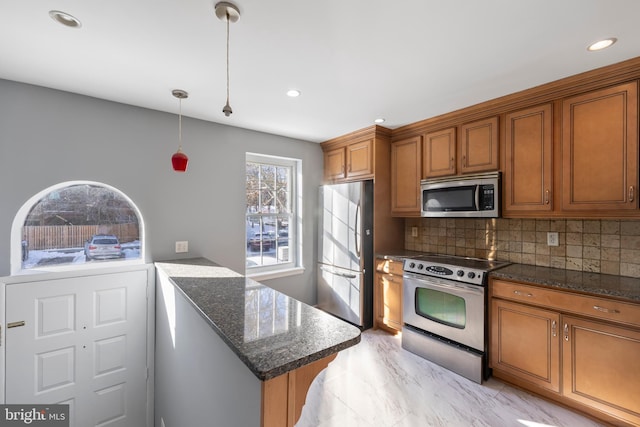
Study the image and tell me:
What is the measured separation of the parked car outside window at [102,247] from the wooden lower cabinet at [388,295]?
8.56ft

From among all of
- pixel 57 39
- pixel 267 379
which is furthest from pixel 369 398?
pixel 57 39

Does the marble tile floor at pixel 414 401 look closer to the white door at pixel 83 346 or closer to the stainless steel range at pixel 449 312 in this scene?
the stainless steel range at pixel 449 312

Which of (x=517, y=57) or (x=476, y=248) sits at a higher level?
(x=517, y=57)

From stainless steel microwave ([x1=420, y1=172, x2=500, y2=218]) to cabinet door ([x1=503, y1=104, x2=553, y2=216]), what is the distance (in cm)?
11

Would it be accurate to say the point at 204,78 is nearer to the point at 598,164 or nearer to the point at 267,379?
the point at 267,379

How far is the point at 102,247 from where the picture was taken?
7.85ft

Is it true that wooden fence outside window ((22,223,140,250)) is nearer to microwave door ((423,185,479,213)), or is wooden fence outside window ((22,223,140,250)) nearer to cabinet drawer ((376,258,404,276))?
cabinet drawer ((376,258,404,276))

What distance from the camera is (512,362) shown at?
84.1 inches

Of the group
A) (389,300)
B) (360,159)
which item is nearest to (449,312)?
(389,300)

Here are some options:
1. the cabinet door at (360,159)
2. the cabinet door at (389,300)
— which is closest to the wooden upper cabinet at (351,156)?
the cabinet door at (360,159)

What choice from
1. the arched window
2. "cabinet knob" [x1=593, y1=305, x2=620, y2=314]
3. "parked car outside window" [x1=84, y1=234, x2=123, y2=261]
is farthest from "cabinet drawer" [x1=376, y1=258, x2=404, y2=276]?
"parked car outside window" [x1=84, y1=234, x2=123, y2=261]

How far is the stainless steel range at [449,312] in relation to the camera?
2.26 meters

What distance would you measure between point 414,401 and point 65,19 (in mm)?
3177

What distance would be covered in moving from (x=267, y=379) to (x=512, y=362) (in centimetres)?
229
